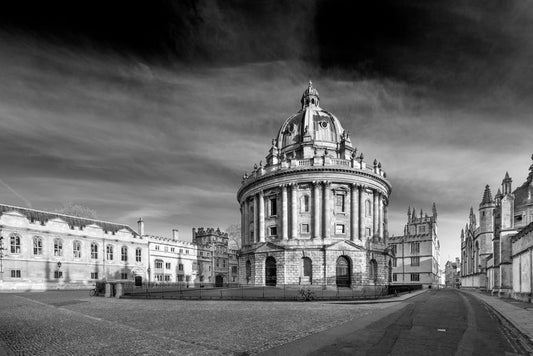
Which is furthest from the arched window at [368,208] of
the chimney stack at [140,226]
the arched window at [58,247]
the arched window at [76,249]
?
the arched window at [58,247]

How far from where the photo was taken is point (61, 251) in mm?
54094

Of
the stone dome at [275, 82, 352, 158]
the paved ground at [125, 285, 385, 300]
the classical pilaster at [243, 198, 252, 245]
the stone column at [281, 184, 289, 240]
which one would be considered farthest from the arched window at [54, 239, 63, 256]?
the stone dome at [275, 82, 352, 158]

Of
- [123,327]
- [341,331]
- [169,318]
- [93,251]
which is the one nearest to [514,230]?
[341,331]

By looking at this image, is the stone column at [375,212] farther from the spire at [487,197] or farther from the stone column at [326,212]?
the spire at [487,197]

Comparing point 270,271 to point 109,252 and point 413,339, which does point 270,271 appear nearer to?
point 109,252

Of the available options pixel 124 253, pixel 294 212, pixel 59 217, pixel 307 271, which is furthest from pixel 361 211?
pixel 59 217

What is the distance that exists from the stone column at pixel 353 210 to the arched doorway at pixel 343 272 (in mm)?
3582

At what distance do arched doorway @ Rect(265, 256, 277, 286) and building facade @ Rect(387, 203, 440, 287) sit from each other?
52710mm

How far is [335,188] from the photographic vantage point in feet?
168

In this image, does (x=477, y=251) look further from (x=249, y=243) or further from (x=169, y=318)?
(x=169, y=318)

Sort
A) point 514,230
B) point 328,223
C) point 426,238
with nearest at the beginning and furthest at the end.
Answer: point 514,230 < point 328,223 < point 426,238

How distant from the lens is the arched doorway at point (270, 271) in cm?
5139

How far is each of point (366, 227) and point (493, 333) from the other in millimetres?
40193

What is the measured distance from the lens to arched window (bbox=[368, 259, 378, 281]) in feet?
167
